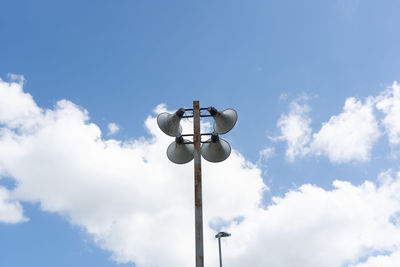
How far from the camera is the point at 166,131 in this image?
861 centimetres

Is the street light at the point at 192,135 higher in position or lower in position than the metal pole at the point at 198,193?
higher

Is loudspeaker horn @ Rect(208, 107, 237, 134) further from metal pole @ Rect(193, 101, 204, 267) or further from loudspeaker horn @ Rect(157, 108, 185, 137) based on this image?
loudspeaker horn @ Rect(157, 108, 185, 137)

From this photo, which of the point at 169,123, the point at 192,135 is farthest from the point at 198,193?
the point at 169,123

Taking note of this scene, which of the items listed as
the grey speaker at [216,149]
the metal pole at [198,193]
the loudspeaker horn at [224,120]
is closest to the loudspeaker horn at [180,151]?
the grey speaker at [216,149]

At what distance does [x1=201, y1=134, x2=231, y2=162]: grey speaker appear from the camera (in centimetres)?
844

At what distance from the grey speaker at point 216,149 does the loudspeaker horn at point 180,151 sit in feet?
1.09

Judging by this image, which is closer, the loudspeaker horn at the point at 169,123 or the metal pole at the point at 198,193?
the metal pole at the point at 198,193

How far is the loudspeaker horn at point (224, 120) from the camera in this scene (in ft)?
27.8

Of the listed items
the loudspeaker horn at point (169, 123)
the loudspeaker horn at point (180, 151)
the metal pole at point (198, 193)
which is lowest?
the metal pole at point (198, 193)

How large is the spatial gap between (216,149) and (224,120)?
0.66m

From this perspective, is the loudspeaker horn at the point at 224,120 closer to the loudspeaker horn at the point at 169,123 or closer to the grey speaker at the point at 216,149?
the grey speaker at the point at 216,149

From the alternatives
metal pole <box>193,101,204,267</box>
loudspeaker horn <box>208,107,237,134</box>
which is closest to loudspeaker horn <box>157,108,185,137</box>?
metal pole <box>193,101,204,267</box>

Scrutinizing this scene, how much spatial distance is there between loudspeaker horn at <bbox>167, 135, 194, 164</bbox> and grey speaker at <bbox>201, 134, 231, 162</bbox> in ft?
1.09

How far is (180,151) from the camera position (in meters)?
8.54
